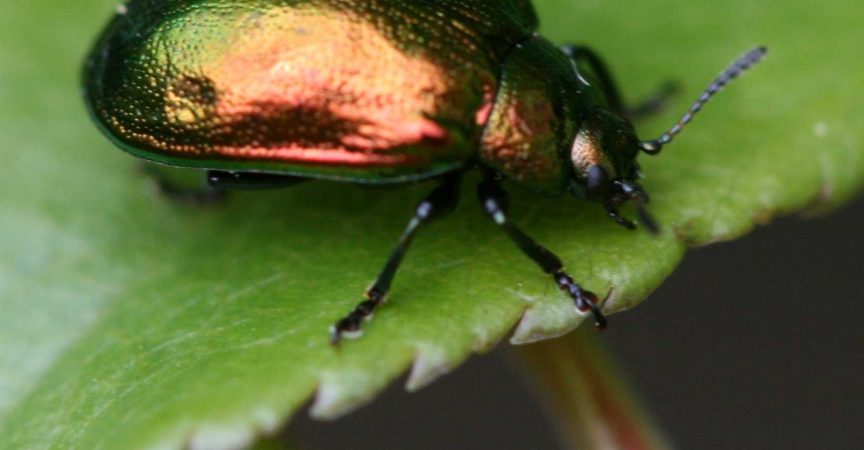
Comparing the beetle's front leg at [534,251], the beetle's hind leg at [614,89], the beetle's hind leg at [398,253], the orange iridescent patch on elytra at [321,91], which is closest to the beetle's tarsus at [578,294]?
the beetle's front leg at [534,251]

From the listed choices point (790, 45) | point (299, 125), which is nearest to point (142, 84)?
point (299, 125)

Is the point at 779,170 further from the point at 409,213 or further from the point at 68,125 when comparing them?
the point at 68,125

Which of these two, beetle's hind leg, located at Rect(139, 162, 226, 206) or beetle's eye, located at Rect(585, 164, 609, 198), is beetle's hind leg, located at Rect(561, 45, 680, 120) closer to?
beetle's eye, located at Rect(585, 164, 609, 198)

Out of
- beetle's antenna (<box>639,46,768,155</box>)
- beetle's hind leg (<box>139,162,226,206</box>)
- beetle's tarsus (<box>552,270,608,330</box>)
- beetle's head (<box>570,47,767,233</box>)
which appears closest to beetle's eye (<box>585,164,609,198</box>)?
beetle's head (<box>570,47,767,233</box>)

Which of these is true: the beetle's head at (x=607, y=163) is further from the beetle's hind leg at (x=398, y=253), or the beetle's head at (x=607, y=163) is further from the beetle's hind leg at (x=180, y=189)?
the beetle's hind leg at (x=180, y=189)

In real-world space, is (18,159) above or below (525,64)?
below

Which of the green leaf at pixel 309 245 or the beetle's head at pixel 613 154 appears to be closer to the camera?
the green leaf at pixel 309 245
